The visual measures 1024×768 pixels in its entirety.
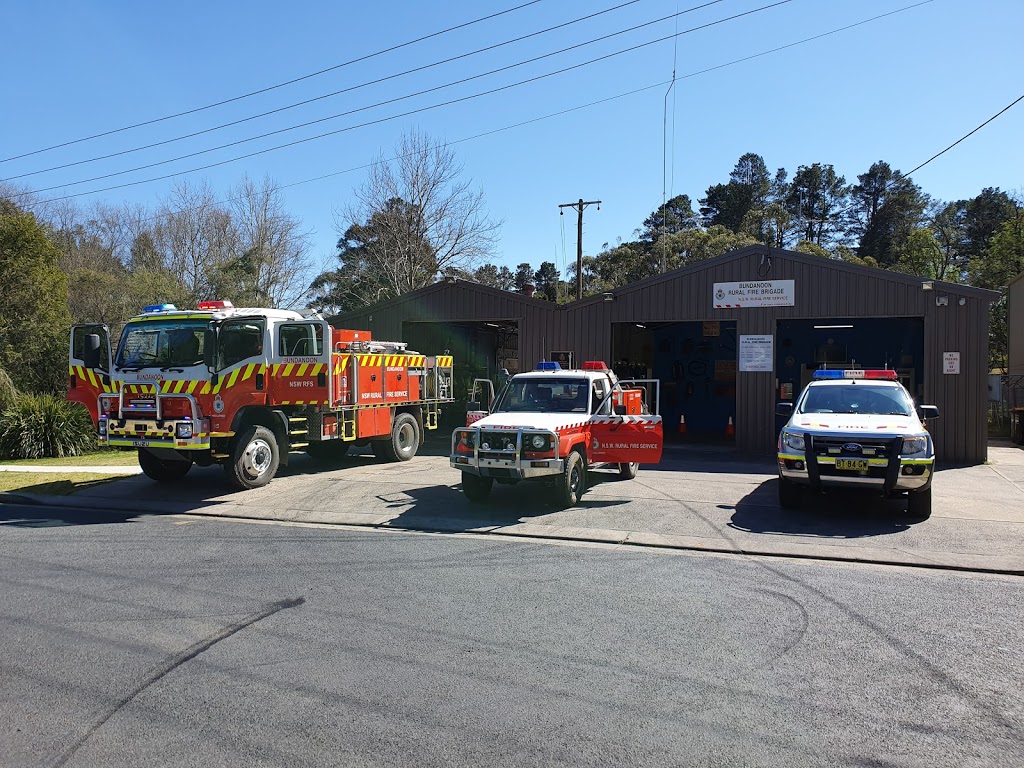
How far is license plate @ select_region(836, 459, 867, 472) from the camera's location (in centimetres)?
931

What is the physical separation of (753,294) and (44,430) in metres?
16.6

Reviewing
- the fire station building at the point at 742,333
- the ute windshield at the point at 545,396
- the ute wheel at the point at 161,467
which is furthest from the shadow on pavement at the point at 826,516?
the ute wheel at the point at 161,467

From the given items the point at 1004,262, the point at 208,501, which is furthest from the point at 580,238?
the point at 208,501

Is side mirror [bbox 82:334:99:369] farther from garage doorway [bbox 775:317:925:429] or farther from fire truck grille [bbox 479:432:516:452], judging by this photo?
garage doorway [bbox 775:317:925:429]

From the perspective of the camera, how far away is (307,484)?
12633mm

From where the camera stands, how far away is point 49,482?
12.8 meters

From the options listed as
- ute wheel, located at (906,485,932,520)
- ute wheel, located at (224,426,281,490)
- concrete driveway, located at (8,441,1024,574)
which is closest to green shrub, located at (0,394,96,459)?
→ concrete driveway, located at (8,441,1024,574)

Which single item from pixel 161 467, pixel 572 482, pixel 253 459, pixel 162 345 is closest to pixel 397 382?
pixel 253 459

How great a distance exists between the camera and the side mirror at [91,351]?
38.1ft

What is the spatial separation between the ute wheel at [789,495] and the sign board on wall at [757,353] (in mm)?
7703

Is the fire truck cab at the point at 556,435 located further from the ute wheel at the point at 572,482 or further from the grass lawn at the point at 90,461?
the grass lawn at the point at 90,461

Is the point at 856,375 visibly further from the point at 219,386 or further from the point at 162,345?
the point at 162,345

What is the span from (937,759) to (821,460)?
20.7 ft

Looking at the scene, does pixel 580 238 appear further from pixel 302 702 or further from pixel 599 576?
pixel 302 702
